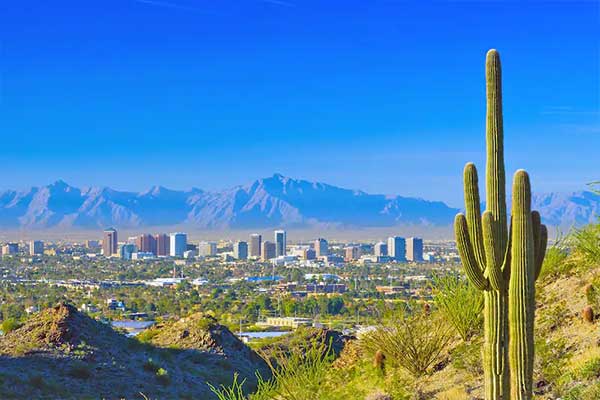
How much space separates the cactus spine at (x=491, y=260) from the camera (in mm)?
7137

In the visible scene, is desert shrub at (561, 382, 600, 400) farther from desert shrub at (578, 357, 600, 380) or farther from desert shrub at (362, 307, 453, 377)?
desert shrub at (362, 307, 453, 377)

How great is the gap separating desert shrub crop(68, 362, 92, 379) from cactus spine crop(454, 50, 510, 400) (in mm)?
12699

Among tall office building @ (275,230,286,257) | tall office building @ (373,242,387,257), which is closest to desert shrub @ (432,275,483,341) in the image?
tall office building @ (373,242,387,257)

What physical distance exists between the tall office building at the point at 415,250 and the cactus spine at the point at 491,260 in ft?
506

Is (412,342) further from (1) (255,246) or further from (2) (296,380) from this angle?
(1) (255,246)

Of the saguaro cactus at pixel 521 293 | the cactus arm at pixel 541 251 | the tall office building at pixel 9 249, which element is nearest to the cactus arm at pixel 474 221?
the saguaro cactus at pixel 521 293

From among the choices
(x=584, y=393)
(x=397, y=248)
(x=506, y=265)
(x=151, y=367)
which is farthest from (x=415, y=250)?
(x=506, y=265)

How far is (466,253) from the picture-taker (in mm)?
Answer: 7203

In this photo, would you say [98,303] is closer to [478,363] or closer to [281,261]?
[478,363]

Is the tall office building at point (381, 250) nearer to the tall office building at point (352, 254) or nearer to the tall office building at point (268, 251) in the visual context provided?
the tall office building at point (352, 254)

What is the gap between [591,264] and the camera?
1147 centimetres

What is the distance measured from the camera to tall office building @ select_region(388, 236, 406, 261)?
170575mm

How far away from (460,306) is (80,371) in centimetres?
1018

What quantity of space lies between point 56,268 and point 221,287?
4728 centimetres
